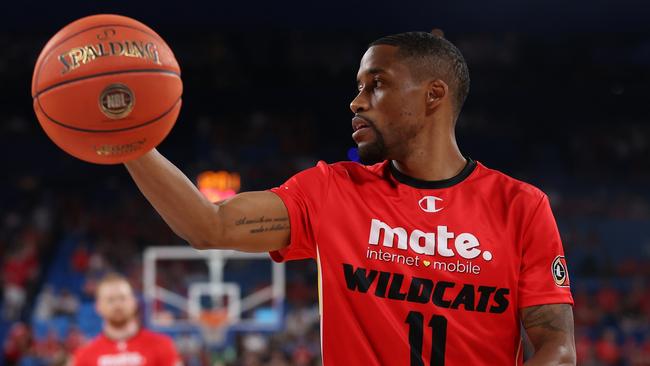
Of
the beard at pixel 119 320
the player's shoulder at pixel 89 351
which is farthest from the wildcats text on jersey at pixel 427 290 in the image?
the player's shoulder at pixel 89 351

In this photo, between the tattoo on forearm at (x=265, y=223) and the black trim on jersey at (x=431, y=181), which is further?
the black trim on jersey at (x=431, y=181)

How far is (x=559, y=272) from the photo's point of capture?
8.21 feet

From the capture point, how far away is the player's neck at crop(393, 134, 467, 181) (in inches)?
103

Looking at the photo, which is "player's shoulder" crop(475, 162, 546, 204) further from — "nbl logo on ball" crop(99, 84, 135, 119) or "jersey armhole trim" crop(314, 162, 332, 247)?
"nbl logo on ball" crop(99, 84, 135, 119)

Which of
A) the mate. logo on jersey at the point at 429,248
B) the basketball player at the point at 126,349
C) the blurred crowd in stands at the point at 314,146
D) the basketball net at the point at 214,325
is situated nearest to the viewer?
the mate. logo on jersey at the point at 429,248

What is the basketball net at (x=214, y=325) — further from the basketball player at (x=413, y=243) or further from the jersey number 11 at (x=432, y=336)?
the jersey number 11 at (x=432, y=336)

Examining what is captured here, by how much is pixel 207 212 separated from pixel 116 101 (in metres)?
0.38

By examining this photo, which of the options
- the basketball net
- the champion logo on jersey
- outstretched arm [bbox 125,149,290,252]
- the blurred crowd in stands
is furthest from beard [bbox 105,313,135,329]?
the blurred crowd in stands

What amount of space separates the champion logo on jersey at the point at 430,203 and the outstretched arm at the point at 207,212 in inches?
17.2

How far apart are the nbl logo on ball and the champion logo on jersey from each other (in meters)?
0.94

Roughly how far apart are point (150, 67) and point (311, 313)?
13.2 m

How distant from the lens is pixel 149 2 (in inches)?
591

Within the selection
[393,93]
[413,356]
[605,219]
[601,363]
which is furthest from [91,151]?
[605,219]

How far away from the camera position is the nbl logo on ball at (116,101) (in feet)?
7.03
